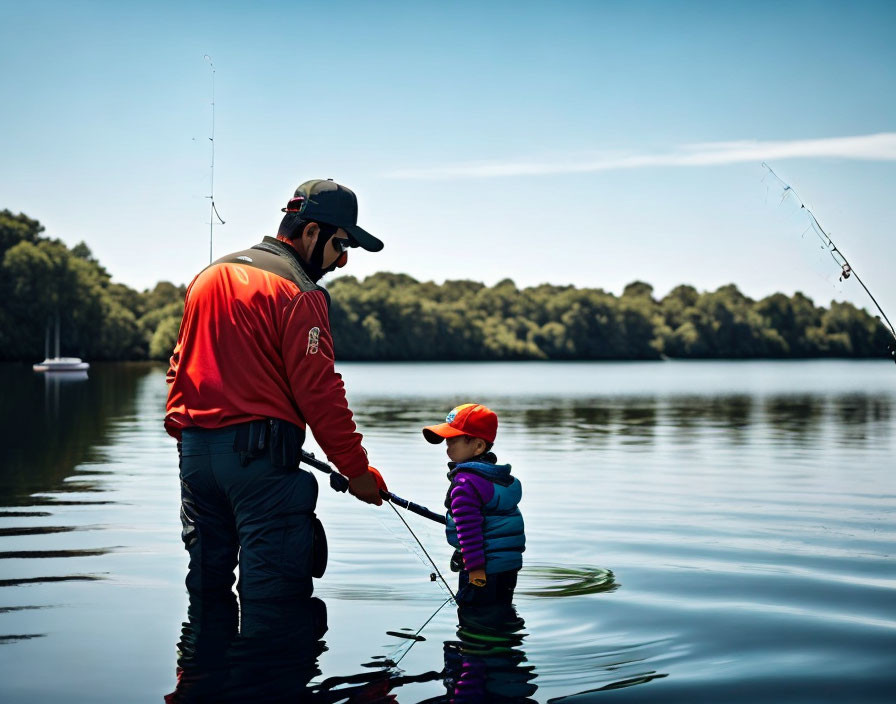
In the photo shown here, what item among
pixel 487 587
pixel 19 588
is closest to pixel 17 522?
pixel 19 588

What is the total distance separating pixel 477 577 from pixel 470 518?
0.37 meters

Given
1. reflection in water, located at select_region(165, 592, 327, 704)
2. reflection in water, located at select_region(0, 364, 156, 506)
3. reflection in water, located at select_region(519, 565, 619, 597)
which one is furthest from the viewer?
reflection in water, located at select_region(0, 364, 156, 506)

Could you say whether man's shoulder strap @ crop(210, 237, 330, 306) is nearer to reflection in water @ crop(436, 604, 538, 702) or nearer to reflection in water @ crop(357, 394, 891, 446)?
reflection in water @ crop(436, 604, 538, 702)

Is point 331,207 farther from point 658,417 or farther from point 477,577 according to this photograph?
point 658,417

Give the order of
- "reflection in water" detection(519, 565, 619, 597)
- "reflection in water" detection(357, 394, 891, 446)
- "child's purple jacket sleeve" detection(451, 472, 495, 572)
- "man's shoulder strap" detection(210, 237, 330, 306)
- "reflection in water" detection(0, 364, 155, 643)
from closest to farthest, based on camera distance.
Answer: "man's shoulder strap" detection(210, 237, 330, 306) < "child's purple jacket sleeve" detection(451, 472, 495, 572) < "reflection in water" detection(519, 565, 619, 597) < "reflection in water" detection(0, 364, 155, 643) < "reflection in water" detection(357, 394, 891, 446)

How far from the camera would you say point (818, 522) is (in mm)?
12383

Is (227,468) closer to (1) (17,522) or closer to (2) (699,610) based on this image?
(2) (699,610)

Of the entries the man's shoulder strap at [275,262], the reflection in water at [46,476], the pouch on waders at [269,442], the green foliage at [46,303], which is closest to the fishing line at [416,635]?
the pouch on waders at [269,442]

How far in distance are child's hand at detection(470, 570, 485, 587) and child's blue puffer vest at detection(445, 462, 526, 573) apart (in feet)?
0.34

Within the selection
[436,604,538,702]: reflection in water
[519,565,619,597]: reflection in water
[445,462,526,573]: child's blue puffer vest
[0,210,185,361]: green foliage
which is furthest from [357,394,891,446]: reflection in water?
[0,210,185,361]: green foliage

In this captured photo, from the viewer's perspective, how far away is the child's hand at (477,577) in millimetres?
6715

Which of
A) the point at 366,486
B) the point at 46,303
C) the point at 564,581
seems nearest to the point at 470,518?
the point at 366,486

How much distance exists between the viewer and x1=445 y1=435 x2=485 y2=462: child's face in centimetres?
697

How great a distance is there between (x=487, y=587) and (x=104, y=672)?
93.1 inches
